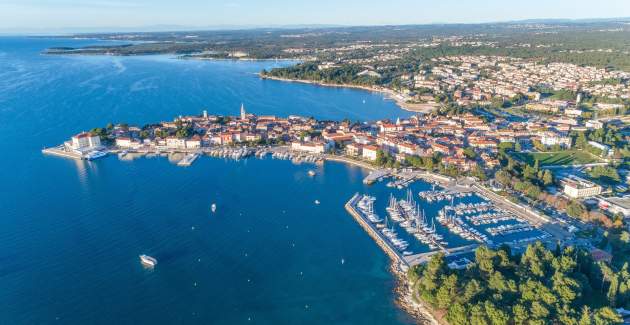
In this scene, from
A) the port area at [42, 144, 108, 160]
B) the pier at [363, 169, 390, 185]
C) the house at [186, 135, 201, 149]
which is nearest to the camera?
the pier at [363, 169, 390, 185]

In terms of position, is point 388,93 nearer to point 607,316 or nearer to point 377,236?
point 377,236

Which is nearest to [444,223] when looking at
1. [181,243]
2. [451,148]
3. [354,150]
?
[451,148]

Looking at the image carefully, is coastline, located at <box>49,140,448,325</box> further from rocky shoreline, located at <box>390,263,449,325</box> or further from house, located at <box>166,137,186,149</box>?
house, located at <box>166,137,186,149</box>

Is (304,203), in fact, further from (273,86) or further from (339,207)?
(273,86)

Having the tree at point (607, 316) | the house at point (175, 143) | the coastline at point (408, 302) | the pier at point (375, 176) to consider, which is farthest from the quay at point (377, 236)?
the house at point (175, 143)

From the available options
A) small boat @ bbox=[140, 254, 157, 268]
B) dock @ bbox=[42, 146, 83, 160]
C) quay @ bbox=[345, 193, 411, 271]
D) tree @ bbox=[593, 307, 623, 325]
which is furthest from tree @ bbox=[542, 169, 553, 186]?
dock @ bbox=[42, 146, 83, 160]

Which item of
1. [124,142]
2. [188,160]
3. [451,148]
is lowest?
[188,160]

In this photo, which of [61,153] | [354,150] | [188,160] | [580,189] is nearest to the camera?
[580,189]

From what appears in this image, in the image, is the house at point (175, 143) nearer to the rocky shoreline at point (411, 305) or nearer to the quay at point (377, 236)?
the quay at point (377, 236)
